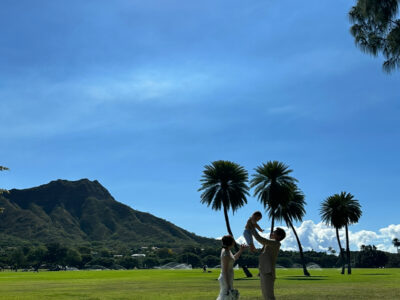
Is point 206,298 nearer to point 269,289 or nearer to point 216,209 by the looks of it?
point 269,289

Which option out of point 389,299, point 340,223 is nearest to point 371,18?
point 389,299

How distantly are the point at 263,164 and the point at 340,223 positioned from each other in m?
25.5

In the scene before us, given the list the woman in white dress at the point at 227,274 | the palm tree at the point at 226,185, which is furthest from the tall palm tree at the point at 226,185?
the woman in white dress at the point at 227,274

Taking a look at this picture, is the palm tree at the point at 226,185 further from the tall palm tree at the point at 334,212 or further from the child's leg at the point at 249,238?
the child's leg at the point at 249,238

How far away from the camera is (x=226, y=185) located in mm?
71375

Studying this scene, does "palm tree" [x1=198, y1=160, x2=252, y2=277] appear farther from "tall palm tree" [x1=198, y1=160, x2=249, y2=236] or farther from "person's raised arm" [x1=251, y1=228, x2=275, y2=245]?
"person's raised arm" [x1=251, y1=228, x2=275, y2=245]

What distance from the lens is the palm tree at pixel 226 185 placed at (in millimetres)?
71125

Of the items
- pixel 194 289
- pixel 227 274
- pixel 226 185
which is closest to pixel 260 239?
pixel 227 274

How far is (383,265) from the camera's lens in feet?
593

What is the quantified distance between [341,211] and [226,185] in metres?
31.1

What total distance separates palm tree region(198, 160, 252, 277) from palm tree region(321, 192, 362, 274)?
90.9ft

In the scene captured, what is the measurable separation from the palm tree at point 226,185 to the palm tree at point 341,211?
90.9 ft

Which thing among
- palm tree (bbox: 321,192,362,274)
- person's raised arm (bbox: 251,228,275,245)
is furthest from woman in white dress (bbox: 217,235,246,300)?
palm tree (bbox: 321,192,362,274)

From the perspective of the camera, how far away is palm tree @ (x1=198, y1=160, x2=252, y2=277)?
7112 centimetres
